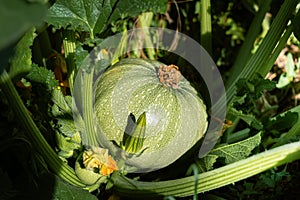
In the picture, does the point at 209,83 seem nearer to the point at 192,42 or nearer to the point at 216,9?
the point at 192,42

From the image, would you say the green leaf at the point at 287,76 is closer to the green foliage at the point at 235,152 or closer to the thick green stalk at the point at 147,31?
the thick green stalk at the point at 147,31

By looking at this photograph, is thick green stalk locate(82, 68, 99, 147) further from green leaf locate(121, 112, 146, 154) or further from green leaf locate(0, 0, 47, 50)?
green leaf locate(0, 0, 47, 50)

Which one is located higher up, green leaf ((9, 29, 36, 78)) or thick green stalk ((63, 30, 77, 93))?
green leaf ((9, 29, 36, 78))

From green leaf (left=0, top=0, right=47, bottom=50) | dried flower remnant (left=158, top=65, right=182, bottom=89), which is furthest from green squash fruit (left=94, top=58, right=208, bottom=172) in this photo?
green leaf (left=0, top=0, right=47, bottom=50)

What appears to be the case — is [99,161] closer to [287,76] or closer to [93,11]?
[93,11]

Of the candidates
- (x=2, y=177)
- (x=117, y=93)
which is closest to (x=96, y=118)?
(x=117, y=93)

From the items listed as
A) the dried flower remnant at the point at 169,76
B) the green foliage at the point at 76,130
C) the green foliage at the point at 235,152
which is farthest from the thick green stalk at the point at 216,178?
the dried flower remnant at the point at 169,76
